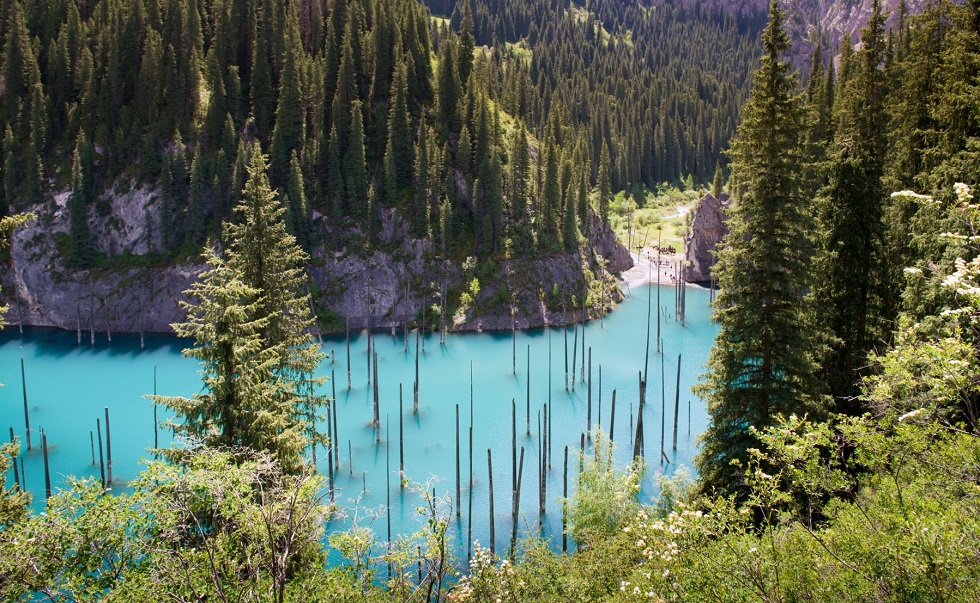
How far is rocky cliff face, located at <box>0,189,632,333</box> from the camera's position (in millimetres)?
85375

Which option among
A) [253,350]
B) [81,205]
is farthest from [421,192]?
[253,350]

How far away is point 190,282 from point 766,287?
81713 mm

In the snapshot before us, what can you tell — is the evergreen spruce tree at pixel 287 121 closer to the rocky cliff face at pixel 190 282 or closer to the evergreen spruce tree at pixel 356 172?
the evergreen spruce tree at pixel 356 172

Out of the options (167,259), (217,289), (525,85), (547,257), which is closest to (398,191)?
(547,257)

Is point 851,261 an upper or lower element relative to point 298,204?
lower

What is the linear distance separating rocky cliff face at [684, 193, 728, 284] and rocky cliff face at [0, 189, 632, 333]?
29.5m

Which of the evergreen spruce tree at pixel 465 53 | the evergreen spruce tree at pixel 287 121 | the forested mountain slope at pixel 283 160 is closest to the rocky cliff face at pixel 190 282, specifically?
the forested mountain slope at pixel 283 160

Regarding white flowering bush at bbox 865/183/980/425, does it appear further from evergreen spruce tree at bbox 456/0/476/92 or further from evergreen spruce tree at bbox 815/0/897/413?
evergreen spruce tree at bbox 456/0/476/92

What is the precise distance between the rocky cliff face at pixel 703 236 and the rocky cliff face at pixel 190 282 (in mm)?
29496

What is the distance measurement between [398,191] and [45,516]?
81565mm

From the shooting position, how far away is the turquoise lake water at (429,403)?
1863 inches

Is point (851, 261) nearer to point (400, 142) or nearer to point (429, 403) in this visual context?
point (429, 403)

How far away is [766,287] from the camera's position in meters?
24.1

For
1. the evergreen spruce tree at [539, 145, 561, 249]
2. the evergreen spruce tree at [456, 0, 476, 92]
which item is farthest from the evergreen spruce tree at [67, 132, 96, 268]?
the evergreen spruce tree at [539, 145, 561, 249]
